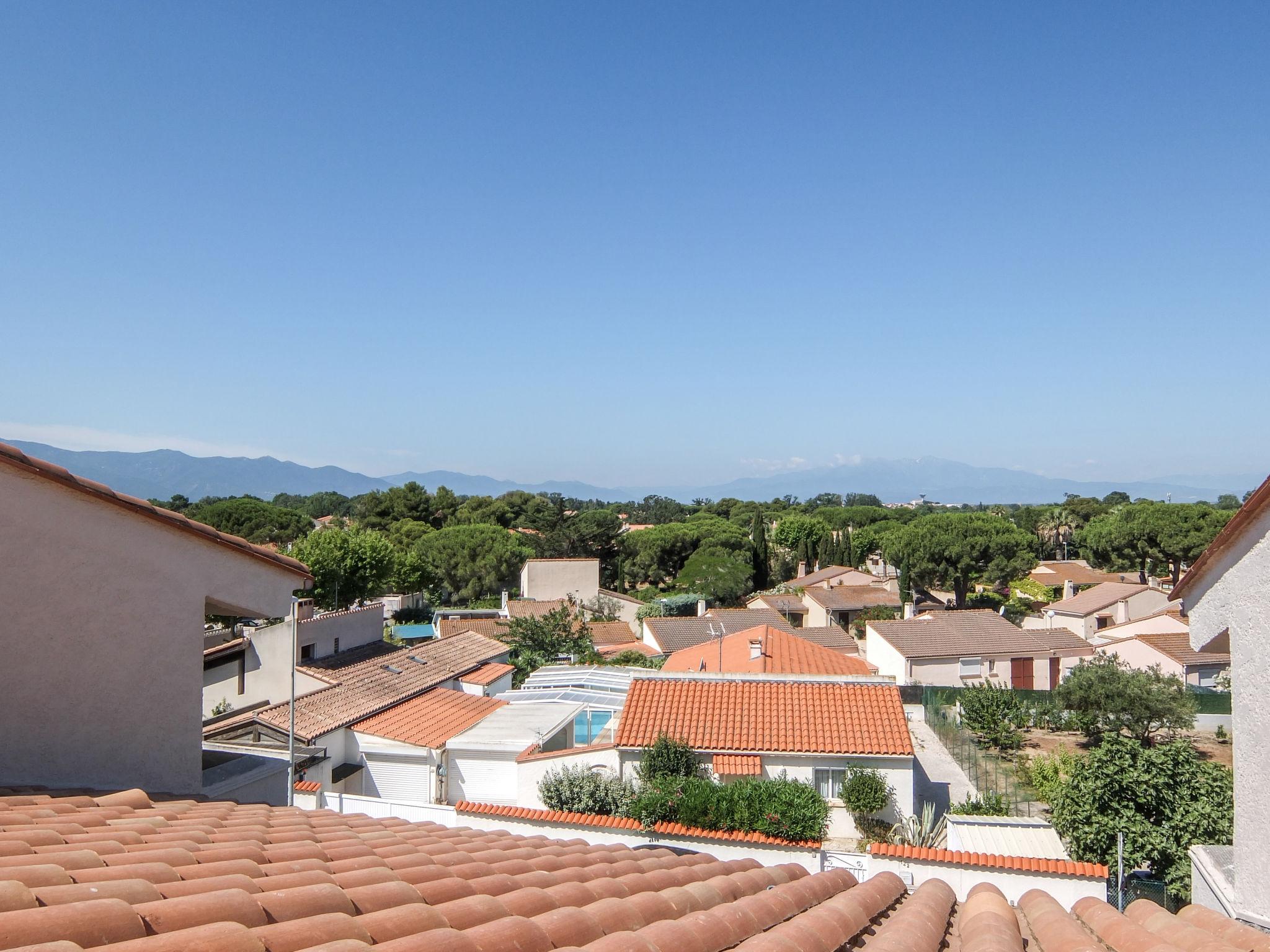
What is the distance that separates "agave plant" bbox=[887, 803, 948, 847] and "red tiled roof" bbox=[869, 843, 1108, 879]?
338 cm

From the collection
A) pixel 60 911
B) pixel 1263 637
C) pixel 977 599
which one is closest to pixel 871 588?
pixel 977 599

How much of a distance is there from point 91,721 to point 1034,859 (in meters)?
12.7

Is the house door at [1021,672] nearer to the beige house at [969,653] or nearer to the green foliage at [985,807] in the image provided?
the beige house at [969,653]

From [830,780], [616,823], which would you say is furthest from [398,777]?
[830,780]

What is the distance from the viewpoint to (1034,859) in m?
12.1

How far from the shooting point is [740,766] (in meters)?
16.9

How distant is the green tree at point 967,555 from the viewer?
192ft

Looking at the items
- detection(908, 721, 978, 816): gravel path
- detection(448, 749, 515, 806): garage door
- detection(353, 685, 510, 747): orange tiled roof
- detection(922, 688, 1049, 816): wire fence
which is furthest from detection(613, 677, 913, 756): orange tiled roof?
detection(353, 685, 510, 747): orange tiled roof

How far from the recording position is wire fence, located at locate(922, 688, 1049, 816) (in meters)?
20.0

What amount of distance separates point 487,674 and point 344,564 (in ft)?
61.6

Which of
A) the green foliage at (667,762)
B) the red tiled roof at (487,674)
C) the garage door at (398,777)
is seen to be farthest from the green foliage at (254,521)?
the green foliage at (667,762)

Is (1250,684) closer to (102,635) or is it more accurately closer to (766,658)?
(102,635)

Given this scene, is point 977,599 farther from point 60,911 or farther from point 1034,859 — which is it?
point 60,911

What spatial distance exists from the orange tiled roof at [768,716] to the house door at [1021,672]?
20483mm
